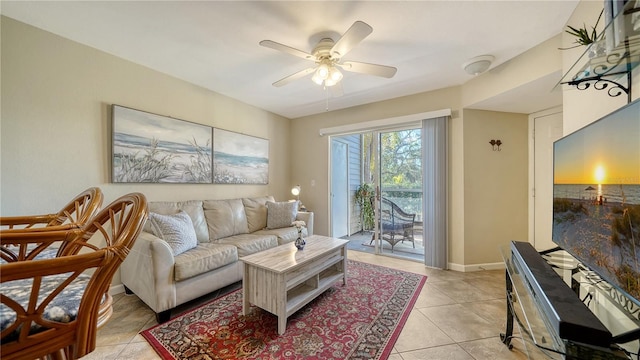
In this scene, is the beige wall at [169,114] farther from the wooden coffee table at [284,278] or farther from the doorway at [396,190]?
the wooden coffee table at [284,278]

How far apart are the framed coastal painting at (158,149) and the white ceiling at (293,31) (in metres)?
0.63

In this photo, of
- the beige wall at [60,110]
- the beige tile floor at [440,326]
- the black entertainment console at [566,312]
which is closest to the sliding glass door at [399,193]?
the beige tile floor at [440,326]

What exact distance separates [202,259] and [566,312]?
7.70 feet

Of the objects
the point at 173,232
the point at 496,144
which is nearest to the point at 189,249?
the point at 173,232

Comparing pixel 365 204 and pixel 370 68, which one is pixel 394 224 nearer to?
pixel 365 204

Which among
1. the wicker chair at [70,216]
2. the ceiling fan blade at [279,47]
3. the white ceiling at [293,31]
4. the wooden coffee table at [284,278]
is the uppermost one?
the white ceiling at [293,31]

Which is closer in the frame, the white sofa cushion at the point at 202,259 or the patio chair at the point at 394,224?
the white sofa cushion at the point at 202,259

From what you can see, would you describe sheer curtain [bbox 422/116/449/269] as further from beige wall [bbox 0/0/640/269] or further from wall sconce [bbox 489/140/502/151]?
wall sconce [bbox 489/140/502/151]

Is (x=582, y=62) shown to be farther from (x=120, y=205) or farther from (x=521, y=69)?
(x=120, y=205)

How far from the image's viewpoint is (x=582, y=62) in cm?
124

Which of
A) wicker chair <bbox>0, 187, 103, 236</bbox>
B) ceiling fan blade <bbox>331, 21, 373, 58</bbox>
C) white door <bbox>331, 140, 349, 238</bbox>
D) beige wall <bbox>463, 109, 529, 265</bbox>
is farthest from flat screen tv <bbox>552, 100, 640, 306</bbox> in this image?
white door <bbox>331, 140, 349, 238</bbox>

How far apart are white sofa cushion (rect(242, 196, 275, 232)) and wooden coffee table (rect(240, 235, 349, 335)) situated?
1.17m

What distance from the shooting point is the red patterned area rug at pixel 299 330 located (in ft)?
4.94

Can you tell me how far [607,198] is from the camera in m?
0.98
